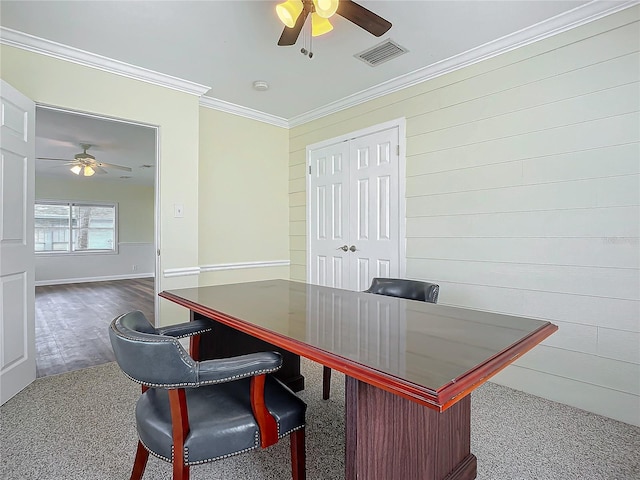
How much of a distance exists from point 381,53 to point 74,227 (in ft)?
28.7

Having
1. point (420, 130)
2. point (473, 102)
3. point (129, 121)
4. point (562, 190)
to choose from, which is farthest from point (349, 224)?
point (129, 121)

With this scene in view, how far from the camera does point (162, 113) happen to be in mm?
3352

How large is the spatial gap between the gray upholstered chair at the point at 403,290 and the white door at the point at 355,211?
0.95 meters

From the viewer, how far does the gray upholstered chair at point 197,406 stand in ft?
3.65

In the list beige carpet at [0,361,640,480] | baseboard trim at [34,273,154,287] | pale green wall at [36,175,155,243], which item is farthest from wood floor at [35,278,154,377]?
pale green wall at [36,175,155,243]

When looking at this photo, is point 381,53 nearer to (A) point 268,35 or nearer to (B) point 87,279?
(A) point 268,35

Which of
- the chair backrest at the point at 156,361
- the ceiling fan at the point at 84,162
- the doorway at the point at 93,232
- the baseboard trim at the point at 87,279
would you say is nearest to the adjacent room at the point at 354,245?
the chair backrest at the point at 156,361

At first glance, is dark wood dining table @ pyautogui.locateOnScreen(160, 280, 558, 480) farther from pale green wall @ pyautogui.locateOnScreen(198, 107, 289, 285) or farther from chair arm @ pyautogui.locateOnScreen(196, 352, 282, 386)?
pale green wall @ pyautogui.locateOnScreen(198, 107, 289, 285)

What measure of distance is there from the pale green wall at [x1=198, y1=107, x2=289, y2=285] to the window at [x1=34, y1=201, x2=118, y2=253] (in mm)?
6522

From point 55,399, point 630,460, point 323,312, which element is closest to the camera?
point 323,312

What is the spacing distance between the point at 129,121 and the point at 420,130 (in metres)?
2.65

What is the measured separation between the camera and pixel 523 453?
5.96 feet

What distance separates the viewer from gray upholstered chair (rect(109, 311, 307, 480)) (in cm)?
111

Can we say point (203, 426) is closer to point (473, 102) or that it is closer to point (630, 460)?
point (630, 460)
